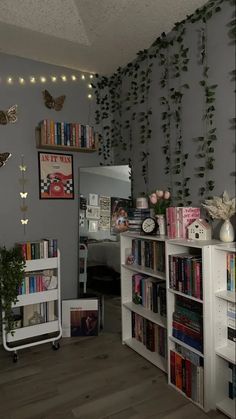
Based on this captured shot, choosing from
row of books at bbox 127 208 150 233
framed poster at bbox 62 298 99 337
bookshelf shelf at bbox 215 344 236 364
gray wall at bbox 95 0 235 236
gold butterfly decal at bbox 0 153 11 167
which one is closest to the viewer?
bookshelf shelf at bbox 215 344 236 364

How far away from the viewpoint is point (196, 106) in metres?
2.24

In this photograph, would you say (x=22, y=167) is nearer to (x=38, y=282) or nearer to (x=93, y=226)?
(x=93, y=226)

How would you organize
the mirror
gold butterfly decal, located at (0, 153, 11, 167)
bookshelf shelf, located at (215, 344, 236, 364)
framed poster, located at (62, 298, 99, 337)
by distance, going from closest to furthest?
bookshelf shelf, located at (215, 344, 236, 364) < gold butterfly decal, located at (0, 153, 11, 167) < framed poster, located at (62, 298, 99, 337) < the mirror

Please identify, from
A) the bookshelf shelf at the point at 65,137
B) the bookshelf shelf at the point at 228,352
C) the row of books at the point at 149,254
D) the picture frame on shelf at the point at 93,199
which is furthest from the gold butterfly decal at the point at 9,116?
the bookshelf shelf at the point at 228,352

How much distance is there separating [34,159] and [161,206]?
133 cm

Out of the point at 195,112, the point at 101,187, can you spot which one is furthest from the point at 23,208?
the point at 195,112

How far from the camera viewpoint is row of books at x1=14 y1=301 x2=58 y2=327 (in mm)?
2574

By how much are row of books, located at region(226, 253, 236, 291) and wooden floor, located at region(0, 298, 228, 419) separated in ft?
2.47

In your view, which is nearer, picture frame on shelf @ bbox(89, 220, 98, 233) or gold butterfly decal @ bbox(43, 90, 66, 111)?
gold butterfly decal @ bbox(43, 90, 66, 111)

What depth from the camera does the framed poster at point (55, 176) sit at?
2.94 metres

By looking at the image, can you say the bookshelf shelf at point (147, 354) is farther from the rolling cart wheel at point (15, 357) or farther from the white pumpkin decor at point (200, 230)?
the white pumpkin decor at point (200, 230)

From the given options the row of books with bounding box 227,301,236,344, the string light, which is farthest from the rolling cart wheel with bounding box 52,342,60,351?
the string light

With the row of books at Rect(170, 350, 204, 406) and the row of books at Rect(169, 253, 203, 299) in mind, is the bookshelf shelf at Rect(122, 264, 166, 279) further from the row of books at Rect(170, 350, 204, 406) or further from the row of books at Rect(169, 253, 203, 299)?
the row of books at Rect(170, 350, 204, 406)

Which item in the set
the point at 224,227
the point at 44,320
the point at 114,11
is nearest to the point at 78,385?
the point at 44,320
